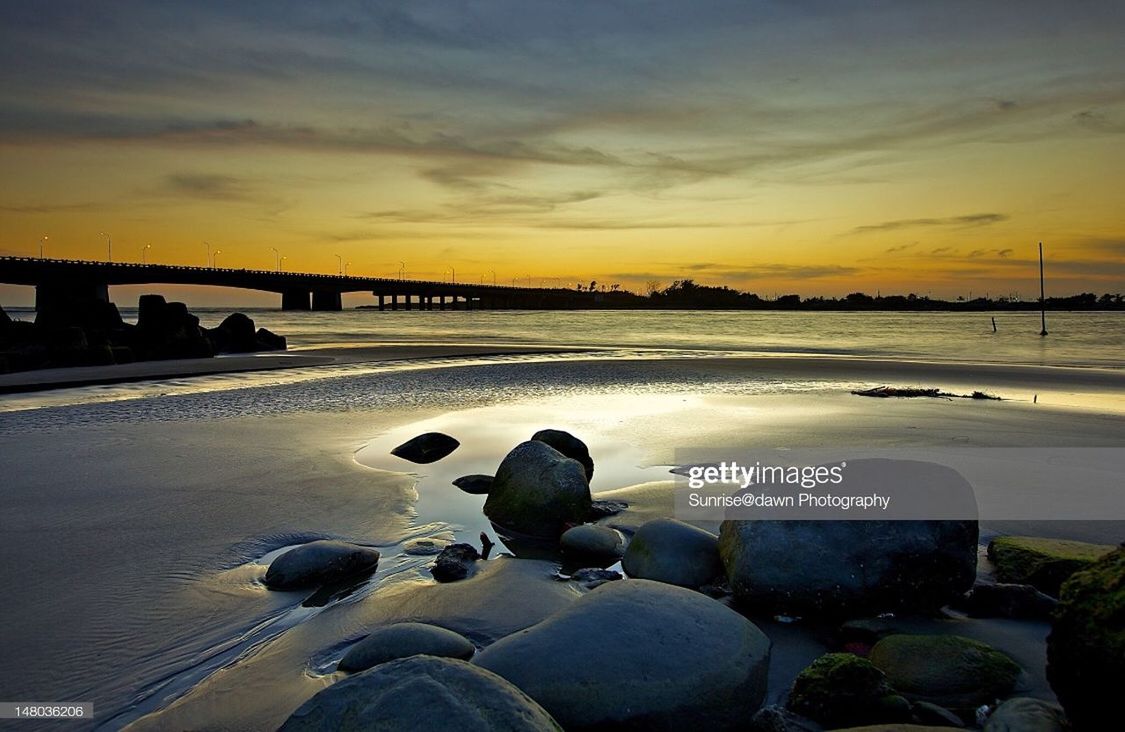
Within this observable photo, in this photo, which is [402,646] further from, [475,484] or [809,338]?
[809,338]

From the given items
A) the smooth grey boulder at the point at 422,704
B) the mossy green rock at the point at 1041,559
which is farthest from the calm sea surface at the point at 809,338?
the smooth grey boulder at the point at 422,704

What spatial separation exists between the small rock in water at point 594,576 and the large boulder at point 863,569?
39.3 inches

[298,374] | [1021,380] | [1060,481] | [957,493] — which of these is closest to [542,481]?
[957,493]

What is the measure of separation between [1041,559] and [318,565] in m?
5.31

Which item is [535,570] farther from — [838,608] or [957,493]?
[957,493]

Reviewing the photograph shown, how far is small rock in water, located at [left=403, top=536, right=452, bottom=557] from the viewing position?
19.6 ft

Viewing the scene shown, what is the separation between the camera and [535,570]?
5551 mm

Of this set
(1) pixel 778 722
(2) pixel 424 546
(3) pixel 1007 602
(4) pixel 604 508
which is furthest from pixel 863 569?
(2) pixel 424 546

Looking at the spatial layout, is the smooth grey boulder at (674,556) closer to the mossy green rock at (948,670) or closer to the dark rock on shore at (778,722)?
the mossy green rock at (948,670)

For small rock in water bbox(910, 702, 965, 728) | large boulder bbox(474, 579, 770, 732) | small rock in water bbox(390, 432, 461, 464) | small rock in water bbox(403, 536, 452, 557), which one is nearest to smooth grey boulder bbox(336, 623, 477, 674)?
large boulder bbox(474, 579, 770, 732)

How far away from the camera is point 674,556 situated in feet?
17.5

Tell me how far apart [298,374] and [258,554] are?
56.1ft

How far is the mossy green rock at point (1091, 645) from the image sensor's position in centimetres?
290

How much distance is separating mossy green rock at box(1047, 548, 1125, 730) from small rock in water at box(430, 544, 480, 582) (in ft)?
12.2
